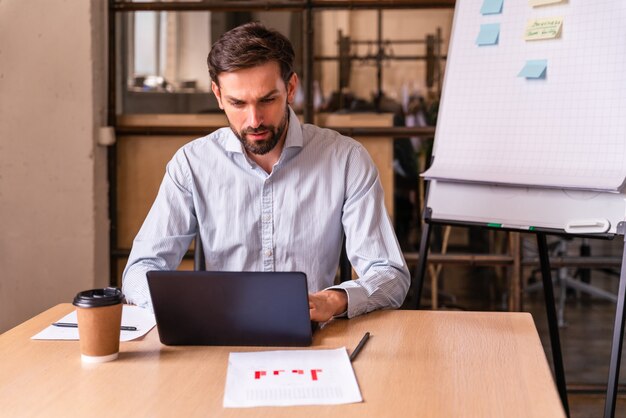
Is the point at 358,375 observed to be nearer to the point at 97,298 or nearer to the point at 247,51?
the point at 97,298

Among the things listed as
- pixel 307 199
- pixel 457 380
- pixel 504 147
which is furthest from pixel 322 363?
pixel 504 147

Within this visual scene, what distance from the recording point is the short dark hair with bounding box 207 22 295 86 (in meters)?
1.84

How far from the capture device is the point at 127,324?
1.58m

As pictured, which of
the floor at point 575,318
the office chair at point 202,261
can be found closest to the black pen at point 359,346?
the office chair at point 202,261

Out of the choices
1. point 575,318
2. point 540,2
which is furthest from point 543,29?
point 575,318

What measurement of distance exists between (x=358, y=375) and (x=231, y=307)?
0.88 feet

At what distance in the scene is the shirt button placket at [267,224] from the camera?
1.97 meters

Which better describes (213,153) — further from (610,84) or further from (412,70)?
(412,70)

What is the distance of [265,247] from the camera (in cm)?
198

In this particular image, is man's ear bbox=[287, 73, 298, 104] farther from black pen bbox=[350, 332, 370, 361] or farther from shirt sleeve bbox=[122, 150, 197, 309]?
black pen bbox=[350, 332, 370, 361]

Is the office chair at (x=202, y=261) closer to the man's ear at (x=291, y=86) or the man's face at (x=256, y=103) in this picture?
the man's face at (x=256, y=103)

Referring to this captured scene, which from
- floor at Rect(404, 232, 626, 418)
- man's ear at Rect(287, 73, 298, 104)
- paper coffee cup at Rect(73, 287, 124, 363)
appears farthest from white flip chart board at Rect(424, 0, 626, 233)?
paper coffee cup at Rect(73, 287, 124, 363)

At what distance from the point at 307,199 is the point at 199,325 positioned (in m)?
0.62

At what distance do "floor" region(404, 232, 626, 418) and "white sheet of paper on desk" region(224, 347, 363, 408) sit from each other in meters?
1.90
